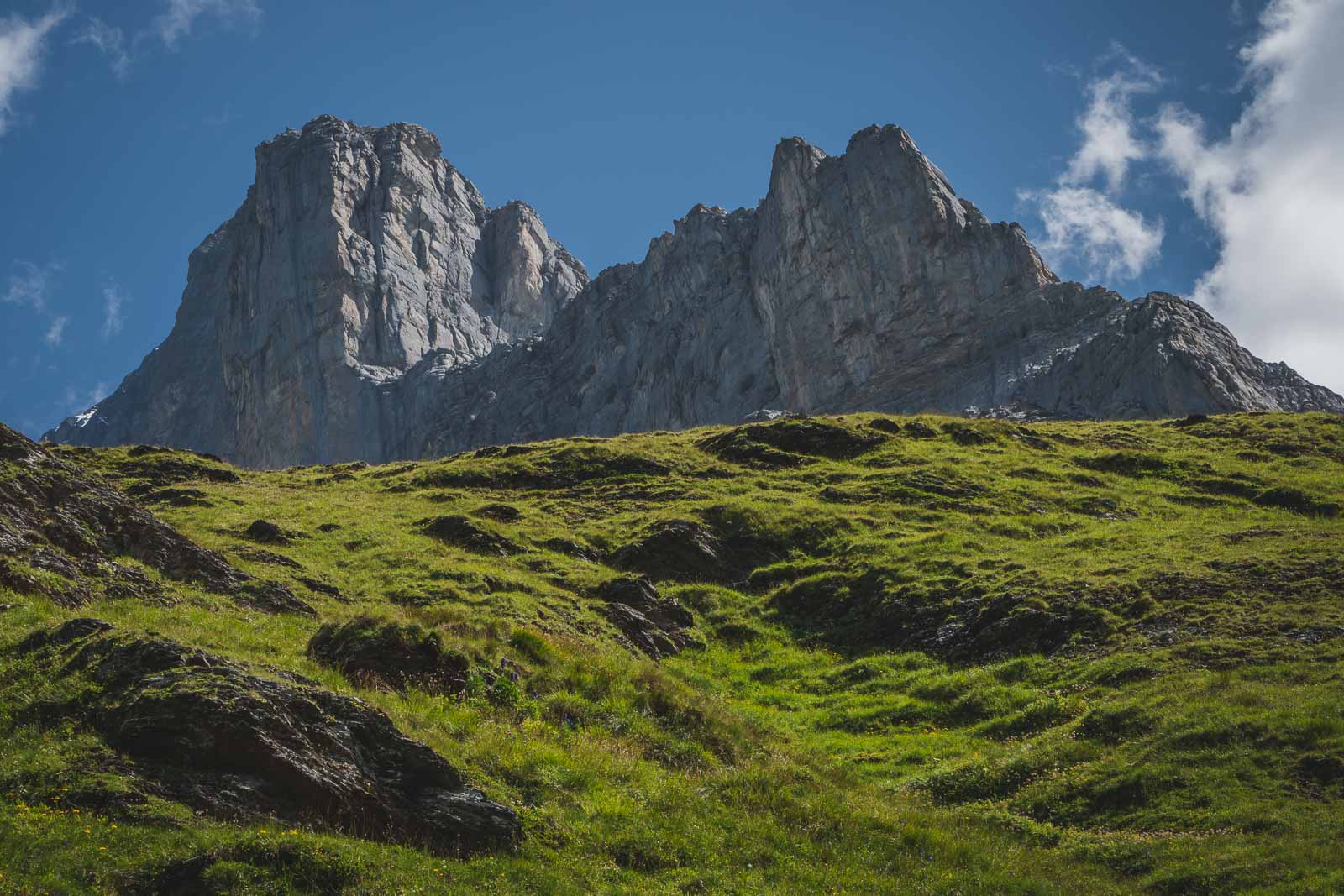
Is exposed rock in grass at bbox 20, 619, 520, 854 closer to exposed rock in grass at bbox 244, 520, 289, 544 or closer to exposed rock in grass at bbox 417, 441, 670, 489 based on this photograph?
exposed rock in grass at bbox 244, 520, 289, 544

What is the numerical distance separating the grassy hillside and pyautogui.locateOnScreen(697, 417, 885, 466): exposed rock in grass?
5.34 meters

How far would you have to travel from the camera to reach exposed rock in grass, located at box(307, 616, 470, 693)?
1866cm

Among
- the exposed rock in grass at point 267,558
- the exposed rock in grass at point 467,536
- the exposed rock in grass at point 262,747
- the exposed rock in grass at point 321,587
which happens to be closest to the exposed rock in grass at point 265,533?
the exposed rock in grass at point 267,558

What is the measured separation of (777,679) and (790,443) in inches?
1101

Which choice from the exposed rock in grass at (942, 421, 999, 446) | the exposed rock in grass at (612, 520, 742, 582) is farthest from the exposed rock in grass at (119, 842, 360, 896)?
the exposed rock in grass at (942, 421, 999, 446)

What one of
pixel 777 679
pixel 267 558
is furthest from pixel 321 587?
pixel 777 679

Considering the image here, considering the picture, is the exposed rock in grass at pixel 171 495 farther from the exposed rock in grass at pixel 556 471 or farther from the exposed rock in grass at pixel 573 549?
the exposed rock in grass at pixel 573 549

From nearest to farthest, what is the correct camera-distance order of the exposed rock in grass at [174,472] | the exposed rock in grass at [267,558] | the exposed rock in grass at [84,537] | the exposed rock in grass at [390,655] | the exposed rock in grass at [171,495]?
the exposed rock in grass at [390,655] → the exposed rock in grass at [84,537] → the exposed rock in grass at [267,558] → the exposed rock in grass at [171,495] → the exposed rock in grass at [174,472]

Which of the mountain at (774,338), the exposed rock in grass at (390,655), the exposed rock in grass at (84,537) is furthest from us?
the mountain at (774,338)

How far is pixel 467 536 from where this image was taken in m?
39.9

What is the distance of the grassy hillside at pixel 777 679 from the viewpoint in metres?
13.5

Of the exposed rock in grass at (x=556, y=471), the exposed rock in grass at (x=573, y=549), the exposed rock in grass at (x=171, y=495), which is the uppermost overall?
the exposed rock in grass at (x=556, y=471)

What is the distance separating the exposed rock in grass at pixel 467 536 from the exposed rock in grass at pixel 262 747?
2378cm

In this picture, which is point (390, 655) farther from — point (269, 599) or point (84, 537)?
point (84, 537)
